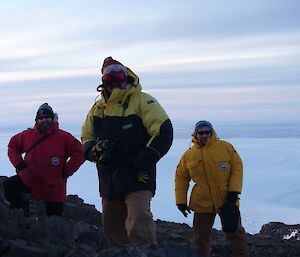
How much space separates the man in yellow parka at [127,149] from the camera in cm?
658

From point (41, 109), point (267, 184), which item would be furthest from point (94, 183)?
point (41, 109)

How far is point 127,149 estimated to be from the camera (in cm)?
679

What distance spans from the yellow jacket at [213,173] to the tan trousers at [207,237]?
0.37 feet

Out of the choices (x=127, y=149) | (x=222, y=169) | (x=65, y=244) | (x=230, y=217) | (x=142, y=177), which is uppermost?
(x=222, y=169)

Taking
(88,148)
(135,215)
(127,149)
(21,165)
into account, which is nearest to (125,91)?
(127,149)

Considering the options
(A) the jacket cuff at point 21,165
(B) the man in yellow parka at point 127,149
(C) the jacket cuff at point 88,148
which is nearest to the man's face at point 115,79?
(B) the man in yellow parka at point 127,149

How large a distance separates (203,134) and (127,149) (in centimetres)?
183

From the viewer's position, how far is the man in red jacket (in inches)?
355

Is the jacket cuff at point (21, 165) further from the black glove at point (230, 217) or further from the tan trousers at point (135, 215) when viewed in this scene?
the black glove at point (230, 217)

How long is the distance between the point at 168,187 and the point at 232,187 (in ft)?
179

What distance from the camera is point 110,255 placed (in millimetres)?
5703

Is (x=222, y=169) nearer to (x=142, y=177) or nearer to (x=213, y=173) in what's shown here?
(x=213, y=173)

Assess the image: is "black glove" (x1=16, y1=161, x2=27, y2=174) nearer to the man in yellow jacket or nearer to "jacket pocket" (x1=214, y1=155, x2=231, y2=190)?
the man in yellow jacket

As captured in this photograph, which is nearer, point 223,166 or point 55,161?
point 223,166
